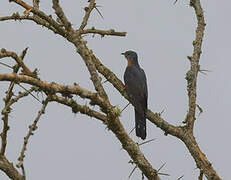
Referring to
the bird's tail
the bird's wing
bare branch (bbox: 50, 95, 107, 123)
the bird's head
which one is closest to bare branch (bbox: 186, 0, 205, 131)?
the bird's wing

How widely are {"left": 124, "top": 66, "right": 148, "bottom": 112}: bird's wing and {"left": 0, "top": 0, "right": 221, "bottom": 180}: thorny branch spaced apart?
45 centimetres

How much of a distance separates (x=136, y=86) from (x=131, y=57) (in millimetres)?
1911

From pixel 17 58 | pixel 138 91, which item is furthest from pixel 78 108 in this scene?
pixel 138 91

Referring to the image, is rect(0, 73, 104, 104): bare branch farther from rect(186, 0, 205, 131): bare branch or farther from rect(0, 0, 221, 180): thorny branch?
rect(186, 0, 205, 131): bare branch

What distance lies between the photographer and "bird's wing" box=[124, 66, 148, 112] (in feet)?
32.7

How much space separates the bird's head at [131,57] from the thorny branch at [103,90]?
2.91 meters

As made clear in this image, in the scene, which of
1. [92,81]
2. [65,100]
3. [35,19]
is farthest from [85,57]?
[35,19]

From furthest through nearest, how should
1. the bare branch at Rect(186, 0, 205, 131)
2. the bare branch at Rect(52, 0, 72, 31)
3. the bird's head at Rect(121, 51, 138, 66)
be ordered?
1. the bird's head at Rect(121, 51, 138, 66)
2. the bare branch at Rect(186, 0, 205, 131)
3. the bare branch at Rect(52, 0, 72, 31)

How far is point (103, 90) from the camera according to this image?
6059 millimetres

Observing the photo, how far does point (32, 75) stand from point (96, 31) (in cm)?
253

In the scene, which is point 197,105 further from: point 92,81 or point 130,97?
point 92,81

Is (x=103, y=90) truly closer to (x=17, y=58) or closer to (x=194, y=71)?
(x=17, y=58)

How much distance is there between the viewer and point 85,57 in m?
6.24

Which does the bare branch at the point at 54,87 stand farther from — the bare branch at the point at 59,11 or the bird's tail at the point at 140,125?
the bird's tail at the point at 140,125
